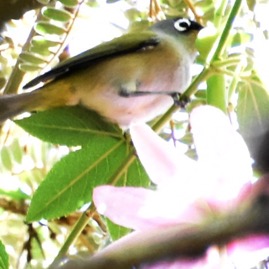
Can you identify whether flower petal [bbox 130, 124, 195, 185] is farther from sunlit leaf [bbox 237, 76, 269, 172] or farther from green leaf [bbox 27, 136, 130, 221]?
green leaf [bbox 27, 136, 130, 221]

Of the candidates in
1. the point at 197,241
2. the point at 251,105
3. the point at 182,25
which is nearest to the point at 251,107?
the point at 251,105

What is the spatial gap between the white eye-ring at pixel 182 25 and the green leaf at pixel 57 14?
28cm

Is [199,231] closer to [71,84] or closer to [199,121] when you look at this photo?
[199,121]

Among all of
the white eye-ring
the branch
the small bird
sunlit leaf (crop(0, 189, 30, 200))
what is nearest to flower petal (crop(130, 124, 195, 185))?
the branch

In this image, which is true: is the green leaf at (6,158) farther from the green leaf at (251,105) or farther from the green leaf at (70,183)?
the green leaf at (251,105)

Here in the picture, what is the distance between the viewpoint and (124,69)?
1022 mm

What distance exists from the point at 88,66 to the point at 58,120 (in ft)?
1.17

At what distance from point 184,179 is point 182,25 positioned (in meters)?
0.88

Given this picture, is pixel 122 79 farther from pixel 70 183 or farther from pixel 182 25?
pixel 70 183

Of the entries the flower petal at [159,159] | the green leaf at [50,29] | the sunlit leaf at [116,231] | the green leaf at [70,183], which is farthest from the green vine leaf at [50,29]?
the flower petal at [159,159]

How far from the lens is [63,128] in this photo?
2.14ft

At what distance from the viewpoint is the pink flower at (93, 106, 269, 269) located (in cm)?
27

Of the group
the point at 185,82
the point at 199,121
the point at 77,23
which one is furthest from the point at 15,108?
the point at 199,121

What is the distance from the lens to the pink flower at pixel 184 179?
271mm
